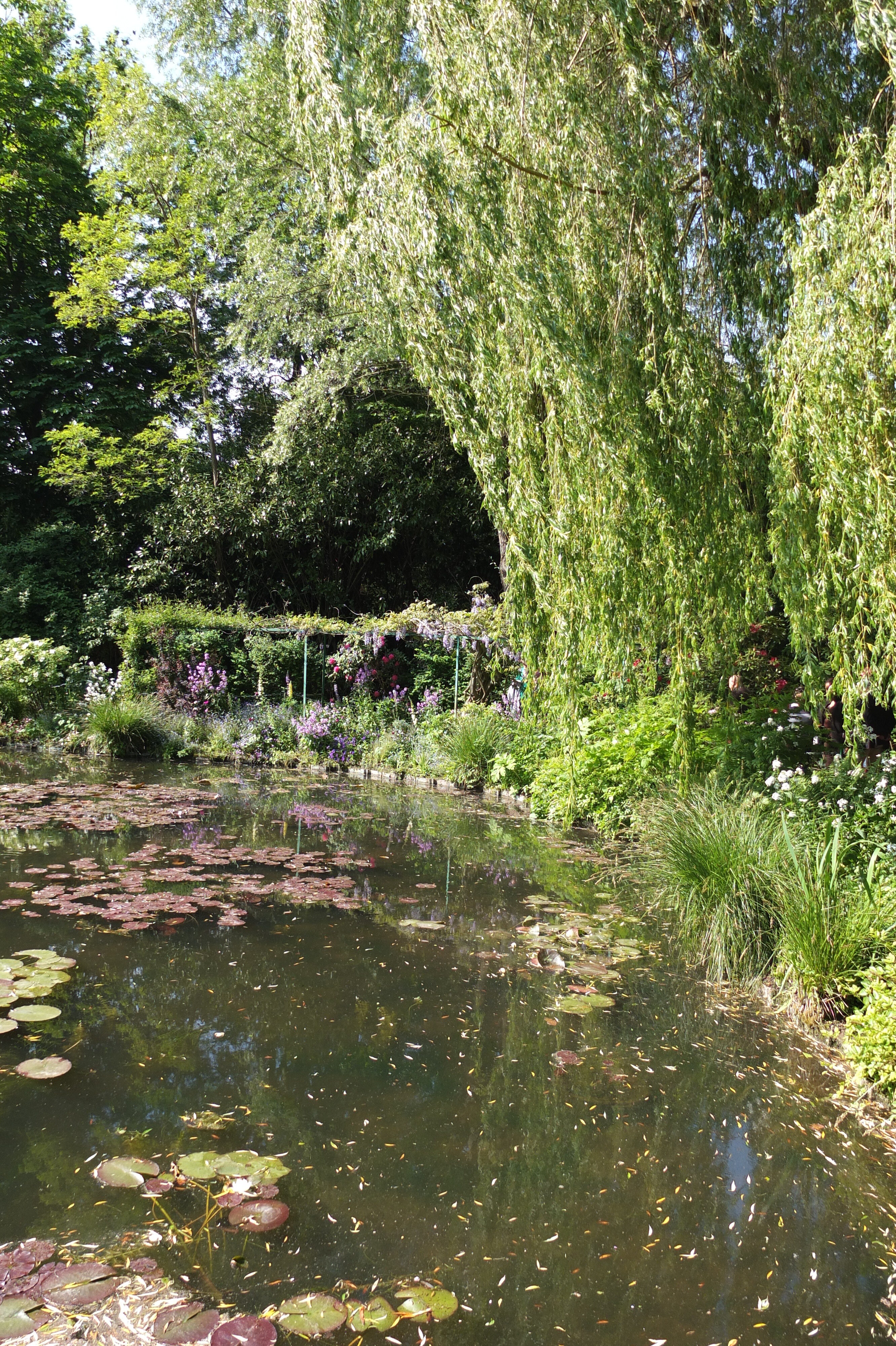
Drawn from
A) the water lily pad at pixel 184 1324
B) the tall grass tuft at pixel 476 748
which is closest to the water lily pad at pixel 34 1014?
the water lily pad at pixel 184 1324

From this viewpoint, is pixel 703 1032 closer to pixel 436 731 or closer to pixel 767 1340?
pixel 767 1340

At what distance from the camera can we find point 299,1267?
2289 millimetres

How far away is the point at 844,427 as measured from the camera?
3855 mm

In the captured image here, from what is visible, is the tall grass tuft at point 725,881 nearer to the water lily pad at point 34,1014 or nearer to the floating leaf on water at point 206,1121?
the floating leaf on water at point 206,1121

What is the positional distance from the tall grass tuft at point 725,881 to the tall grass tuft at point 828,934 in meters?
0.21

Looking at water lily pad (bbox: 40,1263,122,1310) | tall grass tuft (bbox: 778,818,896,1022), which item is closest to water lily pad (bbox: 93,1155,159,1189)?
water lily pad (bbox: 40,1263,122,1310)

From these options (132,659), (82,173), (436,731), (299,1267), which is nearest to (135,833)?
(436,731)

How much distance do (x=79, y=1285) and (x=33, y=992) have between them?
1971mm

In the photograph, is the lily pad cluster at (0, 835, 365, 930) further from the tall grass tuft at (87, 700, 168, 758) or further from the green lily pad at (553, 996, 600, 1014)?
the tall grass tuft at (87, 700, 168, 758)

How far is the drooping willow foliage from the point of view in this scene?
15.6ft

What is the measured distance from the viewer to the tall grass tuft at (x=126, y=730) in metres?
11.6

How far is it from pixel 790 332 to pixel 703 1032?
322 cm

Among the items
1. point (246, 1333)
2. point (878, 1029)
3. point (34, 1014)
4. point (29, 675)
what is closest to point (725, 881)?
point (878, 1029)

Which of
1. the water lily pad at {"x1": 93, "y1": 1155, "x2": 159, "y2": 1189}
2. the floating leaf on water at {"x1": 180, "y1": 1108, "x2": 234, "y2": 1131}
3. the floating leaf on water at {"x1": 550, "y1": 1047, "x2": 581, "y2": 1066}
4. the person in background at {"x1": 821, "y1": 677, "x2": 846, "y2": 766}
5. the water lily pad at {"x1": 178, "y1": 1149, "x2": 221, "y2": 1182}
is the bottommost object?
the floating leaf on water at {"x1": 550, "y1": 1047, "x2": 581, "y2": 1066}
